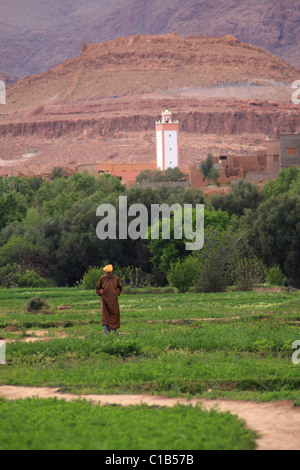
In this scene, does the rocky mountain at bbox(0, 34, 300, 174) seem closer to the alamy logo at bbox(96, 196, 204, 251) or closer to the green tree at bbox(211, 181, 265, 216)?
the green tree at bbox(211, 181, 265, 216)

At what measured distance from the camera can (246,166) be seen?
8912 centimetres

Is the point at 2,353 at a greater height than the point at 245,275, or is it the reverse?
the point at 245,275

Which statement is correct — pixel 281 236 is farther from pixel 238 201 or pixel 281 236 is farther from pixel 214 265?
pixel 214 265

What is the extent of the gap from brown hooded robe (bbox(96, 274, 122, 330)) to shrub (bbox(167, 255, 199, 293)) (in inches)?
520

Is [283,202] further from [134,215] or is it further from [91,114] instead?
[91,114]

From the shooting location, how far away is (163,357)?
12.2 metres

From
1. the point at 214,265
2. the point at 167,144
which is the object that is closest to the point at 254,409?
the point at 214,265

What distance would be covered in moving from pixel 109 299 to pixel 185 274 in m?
Result: 13.9

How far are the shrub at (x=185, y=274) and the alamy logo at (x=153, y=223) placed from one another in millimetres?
6060

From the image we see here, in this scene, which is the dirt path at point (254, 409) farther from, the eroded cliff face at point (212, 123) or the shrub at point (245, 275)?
the eroded cliff face at point (212, 123)

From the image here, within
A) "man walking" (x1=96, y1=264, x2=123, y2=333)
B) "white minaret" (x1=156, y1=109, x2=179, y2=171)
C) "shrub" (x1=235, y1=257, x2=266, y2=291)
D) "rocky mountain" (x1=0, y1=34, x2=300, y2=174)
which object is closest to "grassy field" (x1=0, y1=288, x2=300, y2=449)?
"man walking" (x1=96, y1=264, x2=123, y2=333)

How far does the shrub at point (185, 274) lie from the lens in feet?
89.6

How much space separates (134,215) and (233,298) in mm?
22401

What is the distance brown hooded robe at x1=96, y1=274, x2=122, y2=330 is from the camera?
13.9 meters
